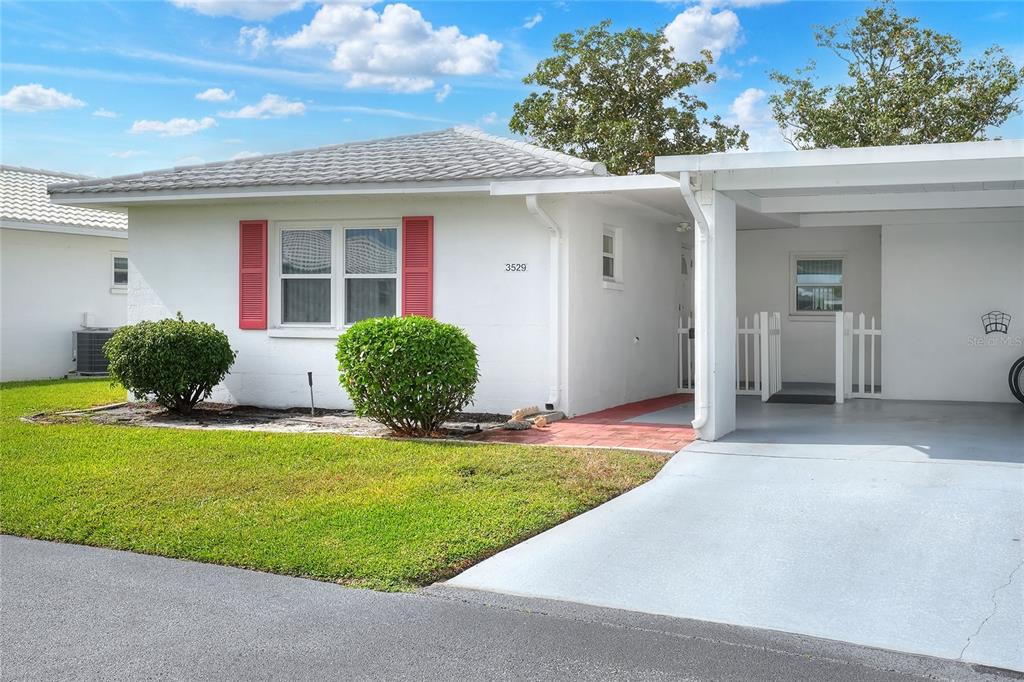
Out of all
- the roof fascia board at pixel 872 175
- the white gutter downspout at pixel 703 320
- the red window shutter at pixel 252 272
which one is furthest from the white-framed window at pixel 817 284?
the red window shutter at pixel 252 272

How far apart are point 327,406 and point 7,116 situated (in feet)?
21.0

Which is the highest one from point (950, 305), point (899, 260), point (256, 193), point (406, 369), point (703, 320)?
point (256, 193)

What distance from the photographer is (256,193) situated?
39.8 feet

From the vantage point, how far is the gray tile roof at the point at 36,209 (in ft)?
56.9

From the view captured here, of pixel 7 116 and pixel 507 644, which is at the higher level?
pixel 7 116

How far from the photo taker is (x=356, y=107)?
18.2 m

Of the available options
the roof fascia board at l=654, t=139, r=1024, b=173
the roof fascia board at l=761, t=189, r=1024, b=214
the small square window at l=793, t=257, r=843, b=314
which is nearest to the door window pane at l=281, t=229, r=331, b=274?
the roof fascia board at l=654, t=139, r=1024, b=173

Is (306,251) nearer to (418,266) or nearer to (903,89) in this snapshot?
(418,266)

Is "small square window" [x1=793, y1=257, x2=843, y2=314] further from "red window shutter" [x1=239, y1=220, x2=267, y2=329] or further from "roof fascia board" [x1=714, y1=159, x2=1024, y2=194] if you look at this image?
"red window shutter" [x1=239, y1=220, x2=267, y2=329]

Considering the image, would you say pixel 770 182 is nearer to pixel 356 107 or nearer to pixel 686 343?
pixel 686 343

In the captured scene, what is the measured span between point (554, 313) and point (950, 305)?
6.14 meters

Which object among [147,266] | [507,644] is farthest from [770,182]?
[147,266]

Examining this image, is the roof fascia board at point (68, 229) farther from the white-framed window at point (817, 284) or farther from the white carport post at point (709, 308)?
the white carport post at point (709, 308)

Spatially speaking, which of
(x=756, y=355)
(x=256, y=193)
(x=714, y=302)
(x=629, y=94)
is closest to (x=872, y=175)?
(x=714, y=302)
